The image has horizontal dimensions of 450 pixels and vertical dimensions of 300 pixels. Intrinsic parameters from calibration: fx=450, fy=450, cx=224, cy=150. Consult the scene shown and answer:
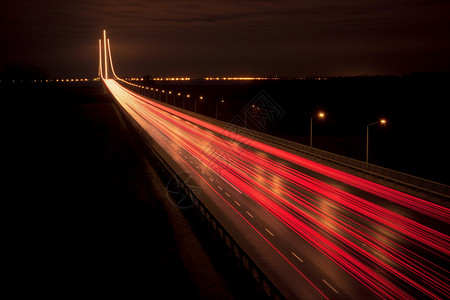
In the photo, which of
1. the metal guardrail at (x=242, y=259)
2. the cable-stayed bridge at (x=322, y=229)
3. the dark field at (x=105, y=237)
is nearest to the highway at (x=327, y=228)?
the cable-stayed bridge at (x=322, y=229)

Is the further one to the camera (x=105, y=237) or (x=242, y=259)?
(x=105, y=237)

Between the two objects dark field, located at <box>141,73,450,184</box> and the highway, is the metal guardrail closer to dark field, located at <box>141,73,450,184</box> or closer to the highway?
the highway

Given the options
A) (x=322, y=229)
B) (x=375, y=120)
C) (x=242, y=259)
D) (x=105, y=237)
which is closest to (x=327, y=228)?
(x=322, y=229)

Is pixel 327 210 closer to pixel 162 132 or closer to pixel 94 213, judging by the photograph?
pixel 94 213

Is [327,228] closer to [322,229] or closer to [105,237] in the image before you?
[322,229]

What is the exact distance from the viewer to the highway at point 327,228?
1312 cm

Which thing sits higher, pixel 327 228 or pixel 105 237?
pixel 327 228

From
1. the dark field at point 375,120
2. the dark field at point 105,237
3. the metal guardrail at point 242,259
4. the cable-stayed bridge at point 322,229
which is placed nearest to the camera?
the metal guardrail at point 242,259

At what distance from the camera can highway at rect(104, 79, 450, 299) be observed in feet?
43.0

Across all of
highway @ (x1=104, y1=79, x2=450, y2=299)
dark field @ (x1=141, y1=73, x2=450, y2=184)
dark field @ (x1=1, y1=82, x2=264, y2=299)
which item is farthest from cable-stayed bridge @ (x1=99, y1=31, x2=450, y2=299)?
dark field @ (x1=141, y1=73, x2=450, y2=184)

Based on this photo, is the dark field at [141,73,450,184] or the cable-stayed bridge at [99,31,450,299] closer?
the cable-stayed bridge at [99,31,450,299]

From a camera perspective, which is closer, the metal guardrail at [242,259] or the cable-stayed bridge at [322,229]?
the metal guardrail at [242,259]

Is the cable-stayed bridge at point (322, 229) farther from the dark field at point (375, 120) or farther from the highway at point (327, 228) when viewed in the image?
the dark field at point (375, 120)

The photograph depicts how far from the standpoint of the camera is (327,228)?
17.8 metres
